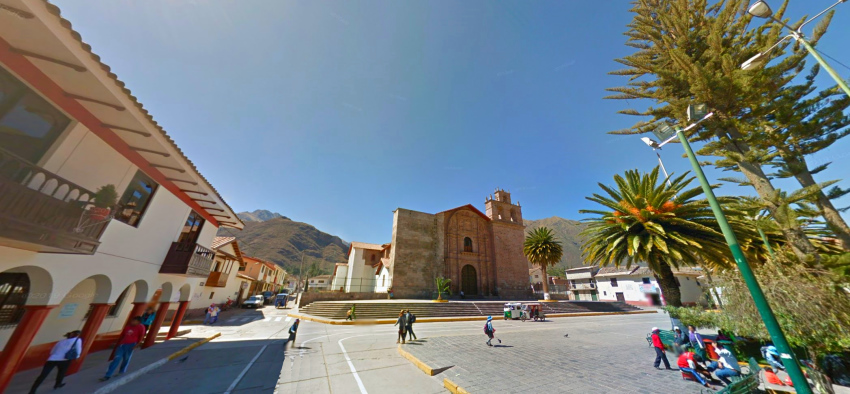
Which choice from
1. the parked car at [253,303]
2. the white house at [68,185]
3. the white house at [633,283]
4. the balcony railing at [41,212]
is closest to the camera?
the balcony railing at [41,212]

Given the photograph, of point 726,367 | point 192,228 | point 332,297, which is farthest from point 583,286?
point 192,228

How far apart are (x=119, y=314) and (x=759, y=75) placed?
25.1m

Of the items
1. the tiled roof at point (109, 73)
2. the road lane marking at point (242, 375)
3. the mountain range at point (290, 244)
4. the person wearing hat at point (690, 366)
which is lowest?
the road lane marking at point (242, 375)

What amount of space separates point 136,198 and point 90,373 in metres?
5.16

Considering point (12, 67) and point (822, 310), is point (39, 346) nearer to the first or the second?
point (12, 67)

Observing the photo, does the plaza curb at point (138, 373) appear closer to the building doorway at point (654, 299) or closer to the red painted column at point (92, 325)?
the red painted column at point (92, 325)

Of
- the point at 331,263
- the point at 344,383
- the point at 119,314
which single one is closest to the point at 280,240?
the point at 331,263

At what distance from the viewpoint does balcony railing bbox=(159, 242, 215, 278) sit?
10453 millimetres

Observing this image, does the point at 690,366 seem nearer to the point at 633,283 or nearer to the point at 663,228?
the point at 663,228

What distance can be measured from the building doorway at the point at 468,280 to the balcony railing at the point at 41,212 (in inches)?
1254

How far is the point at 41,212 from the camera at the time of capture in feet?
16.3

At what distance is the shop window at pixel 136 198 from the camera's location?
26.8ft

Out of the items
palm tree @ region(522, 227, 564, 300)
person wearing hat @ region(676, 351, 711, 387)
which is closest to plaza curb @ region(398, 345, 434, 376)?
person wearing hat @ region(676, 351, 711, 387)

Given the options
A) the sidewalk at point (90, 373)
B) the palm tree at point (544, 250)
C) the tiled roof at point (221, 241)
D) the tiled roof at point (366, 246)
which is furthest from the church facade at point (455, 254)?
the sidewalk at point (90, 373)
